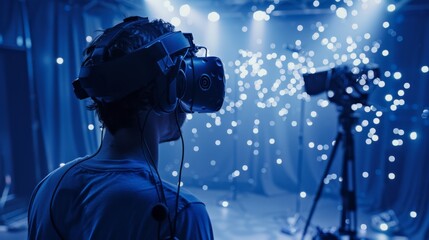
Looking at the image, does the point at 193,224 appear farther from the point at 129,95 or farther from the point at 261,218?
the point at 261,218

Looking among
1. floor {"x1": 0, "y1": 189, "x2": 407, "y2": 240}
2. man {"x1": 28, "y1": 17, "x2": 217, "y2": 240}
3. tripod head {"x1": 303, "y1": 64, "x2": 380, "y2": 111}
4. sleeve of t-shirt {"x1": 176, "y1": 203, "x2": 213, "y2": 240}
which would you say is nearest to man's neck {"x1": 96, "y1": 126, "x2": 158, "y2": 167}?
man {"x1": 28, "y1": 17, "x2": 217, "y2": 240}

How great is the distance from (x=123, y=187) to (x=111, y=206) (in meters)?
0.03

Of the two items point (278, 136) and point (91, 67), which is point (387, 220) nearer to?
point (278, 136)

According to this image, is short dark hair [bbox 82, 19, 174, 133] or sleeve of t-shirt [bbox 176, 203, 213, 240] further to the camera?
short dark hair [bbox 82, 19, 174, 133]

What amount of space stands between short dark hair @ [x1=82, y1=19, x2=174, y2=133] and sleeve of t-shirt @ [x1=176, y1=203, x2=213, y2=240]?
222 mm

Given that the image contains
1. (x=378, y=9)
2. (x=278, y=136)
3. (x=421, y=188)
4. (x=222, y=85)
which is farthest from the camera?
(x=278, y=136)

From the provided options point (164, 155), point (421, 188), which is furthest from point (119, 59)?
point (164, 155)

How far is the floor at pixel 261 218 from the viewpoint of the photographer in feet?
9.07

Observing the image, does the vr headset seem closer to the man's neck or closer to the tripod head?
the man's neck

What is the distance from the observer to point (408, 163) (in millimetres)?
3268

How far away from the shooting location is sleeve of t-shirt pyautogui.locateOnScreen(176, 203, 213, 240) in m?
0.51

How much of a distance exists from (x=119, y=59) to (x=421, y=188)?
3.33 m

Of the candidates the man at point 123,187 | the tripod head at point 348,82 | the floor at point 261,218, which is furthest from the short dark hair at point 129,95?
the floor at point 261,218

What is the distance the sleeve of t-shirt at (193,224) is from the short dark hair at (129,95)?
0.22 m
